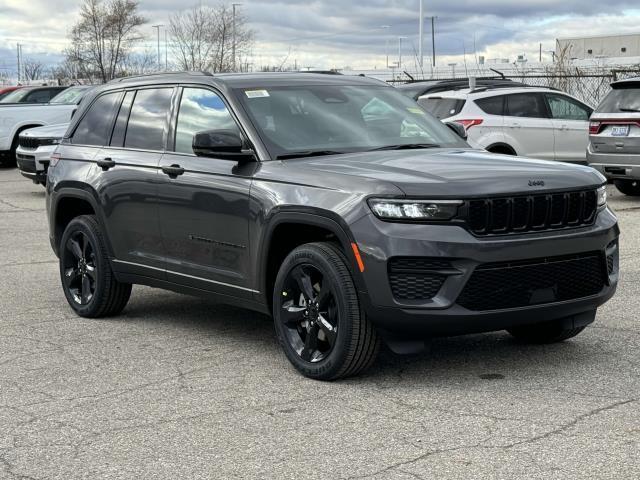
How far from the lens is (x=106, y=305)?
26.1ft

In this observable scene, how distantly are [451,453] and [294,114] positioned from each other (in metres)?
2.78

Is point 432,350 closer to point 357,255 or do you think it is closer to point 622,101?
point 357,255

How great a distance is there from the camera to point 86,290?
26.6 feet

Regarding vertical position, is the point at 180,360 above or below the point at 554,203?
below

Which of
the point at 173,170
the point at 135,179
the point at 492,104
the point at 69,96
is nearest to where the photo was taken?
the point at 173,170

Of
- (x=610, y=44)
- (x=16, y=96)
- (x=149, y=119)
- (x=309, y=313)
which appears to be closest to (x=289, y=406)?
(x=309, y=313)

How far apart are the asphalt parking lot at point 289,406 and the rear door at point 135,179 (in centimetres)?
57

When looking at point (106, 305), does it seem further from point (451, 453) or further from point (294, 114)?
point (451, 453)

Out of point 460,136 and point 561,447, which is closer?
point 561,447

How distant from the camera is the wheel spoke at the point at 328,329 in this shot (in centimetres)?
589

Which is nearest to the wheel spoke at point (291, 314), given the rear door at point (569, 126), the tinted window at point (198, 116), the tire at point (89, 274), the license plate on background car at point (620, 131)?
the tinted window at point (198, 116)

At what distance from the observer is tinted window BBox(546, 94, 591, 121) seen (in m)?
17.6

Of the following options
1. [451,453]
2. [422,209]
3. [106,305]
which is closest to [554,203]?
[422,209]

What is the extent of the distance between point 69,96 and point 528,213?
20.6m
